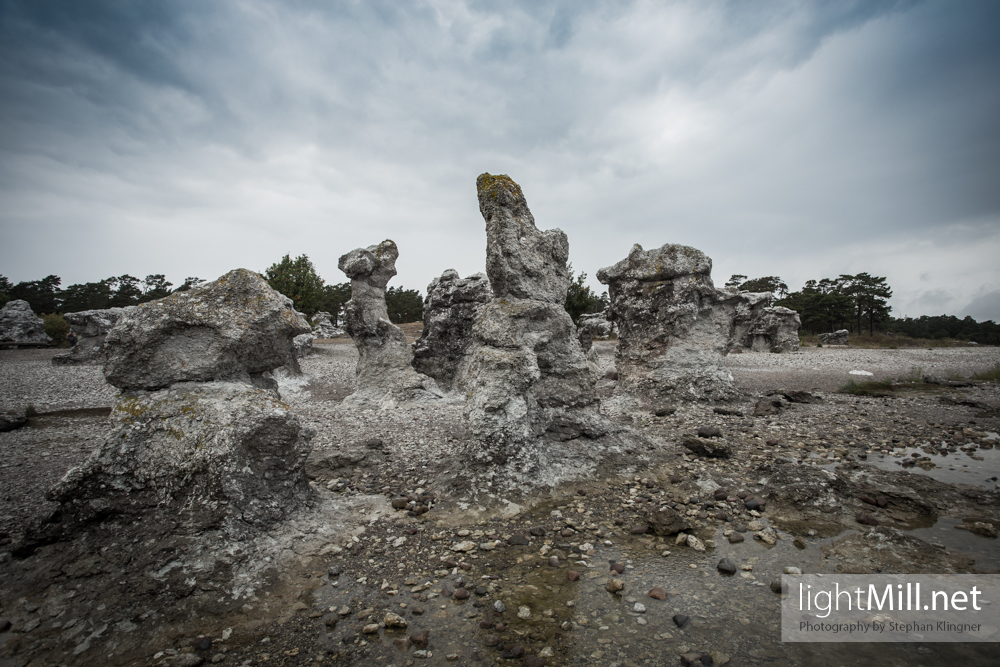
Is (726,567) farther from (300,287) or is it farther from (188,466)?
Answer: (300,287)

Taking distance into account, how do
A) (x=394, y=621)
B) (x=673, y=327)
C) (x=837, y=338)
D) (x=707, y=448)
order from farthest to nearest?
(x=837, y=338) < (x=673, y=327) < (x=707, y=448) < (x=394, y=621)

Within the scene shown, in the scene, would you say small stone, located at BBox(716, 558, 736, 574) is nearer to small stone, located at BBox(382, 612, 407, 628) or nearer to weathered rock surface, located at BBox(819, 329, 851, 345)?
small stone, located at BBox(382, 612, 407, 628)

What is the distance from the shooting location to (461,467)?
6.43m

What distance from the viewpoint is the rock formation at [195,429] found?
451cm

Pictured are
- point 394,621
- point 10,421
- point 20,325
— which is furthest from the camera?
point 20,325

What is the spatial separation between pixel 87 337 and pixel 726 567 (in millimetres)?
30931

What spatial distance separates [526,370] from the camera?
662cm

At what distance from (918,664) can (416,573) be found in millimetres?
3858

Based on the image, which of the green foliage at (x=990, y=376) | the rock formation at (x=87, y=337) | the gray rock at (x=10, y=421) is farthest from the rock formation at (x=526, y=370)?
the rock formation at (x=87, y=337)

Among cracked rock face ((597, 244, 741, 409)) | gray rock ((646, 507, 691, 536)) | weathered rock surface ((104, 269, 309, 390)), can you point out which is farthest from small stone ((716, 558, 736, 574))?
cracked rock face ((597, 244, 741, 409))

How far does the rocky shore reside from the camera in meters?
3.37

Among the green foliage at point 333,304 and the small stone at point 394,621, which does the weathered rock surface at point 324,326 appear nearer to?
the green foliage at point 333,304

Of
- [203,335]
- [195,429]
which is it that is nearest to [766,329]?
[203,335]

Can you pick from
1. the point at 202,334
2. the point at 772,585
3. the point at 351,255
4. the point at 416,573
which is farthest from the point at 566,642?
the point at 351,255
